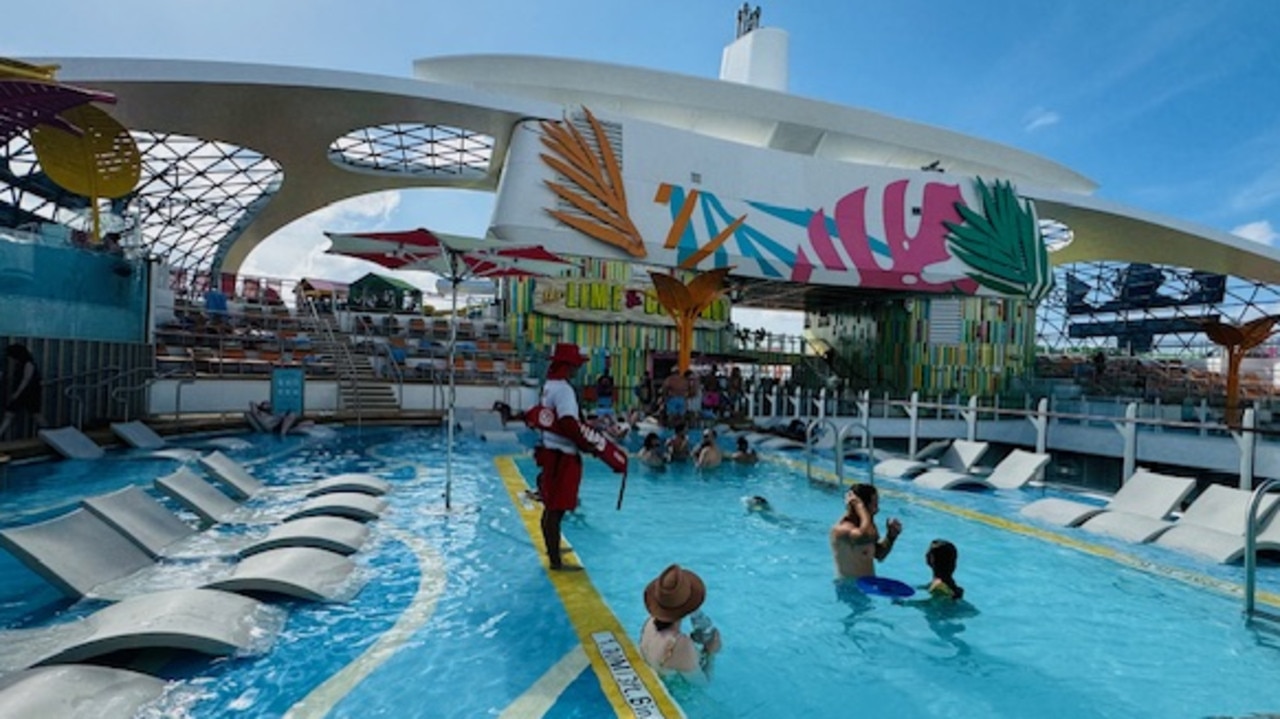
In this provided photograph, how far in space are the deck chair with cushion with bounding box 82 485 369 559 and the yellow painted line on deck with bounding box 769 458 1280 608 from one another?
714 centimetres

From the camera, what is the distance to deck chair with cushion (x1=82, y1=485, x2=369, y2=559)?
545 centimetres

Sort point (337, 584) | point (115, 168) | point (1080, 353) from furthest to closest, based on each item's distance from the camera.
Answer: point (1080, 353), point (115, 168), point (337, 584)

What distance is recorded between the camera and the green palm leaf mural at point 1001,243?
2612 cm

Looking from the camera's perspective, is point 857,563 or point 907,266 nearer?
point 857,563

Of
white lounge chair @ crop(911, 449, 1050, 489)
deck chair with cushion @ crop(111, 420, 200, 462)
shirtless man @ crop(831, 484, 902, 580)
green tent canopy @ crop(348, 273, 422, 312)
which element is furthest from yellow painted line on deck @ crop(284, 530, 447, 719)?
green tent canopy @ crop(348, 273, 422, 312)

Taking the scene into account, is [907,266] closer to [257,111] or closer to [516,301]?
[516,301]

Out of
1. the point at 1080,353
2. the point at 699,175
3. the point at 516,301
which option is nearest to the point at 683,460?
the point at 699,175

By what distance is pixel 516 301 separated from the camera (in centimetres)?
2694

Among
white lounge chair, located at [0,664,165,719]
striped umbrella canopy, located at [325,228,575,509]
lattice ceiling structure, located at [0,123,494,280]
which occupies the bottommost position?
white lounge chair, located at [0,664,165,719]

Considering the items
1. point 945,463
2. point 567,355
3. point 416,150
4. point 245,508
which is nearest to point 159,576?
point 245,508

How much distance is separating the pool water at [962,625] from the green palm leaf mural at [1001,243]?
20348 mm

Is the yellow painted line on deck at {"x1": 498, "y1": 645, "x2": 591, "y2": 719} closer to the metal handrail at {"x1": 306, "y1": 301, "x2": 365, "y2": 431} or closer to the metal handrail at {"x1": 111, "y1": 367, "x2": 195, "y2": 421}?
the metal handrail at {"x1": 111, "y1": 367, "x2": 195, "y2": 421}

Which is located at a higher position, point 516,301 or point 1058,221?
point 1058,221

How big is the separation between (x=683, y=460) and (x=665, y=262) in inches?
432
